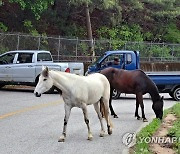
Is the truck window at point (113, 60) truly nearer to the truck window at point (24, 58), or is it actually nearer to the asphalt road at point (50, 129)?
the asphalt road at point (50, 129)

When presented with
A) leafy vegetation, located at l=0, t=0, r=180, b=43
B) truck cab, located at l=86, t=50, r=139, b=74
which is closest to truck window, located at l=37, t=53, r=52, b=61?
truck cab, located at l=86, t=50, r=139, b=74

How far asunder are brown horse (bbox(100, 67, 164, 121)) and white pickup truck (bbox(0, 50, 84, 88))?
25.1ft

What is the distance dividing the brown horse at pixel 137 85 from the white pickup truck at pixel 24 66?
766cm

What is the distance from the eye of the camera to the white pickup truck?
22797 millimetres

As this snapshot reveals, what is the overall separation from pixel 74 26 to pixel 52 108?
22.3 m

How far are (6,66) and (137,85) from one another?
34.6 ft

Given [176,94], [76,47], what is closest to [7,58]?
[176,94]

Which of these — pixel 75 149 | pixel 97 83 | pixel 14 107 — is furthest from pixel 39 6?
pixel 75 149

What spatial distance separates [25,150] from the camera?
9312mm

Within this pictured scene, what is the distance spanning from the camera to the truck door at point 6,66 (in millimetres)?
23219

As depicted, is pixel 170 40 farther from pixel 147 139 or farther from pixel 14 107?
pixel 147 139

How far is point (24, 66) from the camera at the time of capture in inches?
906

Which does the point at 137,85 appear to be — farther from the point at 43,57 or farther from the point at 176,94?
the point at 43,57

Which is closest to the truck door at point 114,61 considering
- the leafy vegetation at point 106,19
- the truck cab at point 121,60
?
the truck cab at point 121,60
